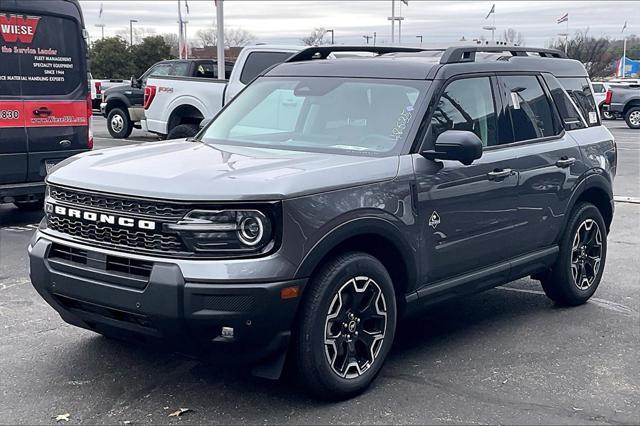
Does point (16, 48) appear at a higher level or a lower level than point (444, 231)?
higher

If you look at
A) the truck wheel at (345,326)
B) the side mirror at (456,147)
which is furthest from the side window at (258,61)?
the truck wheel at (345,326)

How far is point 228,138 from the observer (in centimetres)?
576

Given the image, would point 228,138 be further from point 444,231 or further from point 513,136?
point 513,136

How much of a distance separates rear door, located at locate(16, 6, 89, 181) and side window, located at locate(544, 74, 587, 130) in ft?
18.9

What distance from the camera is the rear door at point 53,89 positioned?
958cm

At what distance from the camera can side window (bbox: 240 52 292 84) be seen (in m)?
14.3

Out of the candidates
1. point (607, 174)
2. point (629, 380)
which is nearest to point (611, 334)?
point (629, 380)

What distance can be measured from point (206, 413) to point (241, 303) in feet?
2.41

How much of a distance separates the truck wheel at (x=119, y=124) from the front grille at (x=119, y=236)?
18016 millimetres

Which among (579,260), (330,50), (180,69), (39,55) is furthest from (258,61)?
(579,260)

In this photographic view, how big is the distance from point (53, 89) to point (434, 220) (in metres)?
6.20

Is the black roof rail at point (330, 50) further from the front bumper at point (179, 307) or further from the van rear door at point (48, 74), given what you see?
the van rear door at point (48, 74)

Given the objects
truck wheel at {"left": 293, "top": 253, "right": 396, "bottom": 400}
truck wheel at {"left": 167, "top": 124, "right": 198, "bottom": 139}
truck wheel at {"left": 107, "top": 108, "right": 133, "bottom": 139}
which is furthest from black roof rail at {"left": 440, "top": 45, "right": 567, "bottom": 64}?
truck wheel at {"left": 107, "top": 108, "right": 133, "bottom": 139}

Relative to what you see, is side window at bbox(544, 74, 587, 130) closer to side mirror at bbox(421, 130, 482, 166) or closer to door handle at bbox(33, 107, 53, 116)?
side mirror at bbox(421, 130, 482, 166)
